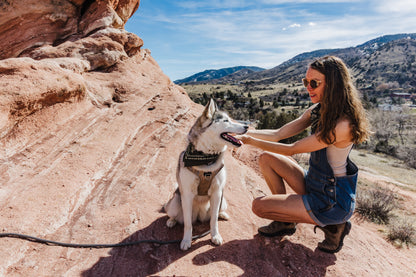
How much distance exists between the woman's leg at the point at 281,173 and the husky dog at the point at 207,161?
0.96 m

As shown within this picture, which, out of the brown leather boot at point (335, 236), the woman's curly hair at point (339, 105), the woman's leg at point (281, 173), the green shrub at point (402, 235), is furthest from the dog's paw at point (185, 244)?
the green shrub at point (402, 235)

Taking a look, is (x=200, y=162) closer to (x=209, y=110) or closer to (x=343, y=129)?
(x=209, y=110)

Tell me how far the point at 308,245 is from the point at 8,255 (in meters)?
4.06

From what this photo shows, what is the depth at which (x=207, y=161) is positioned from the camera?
3078 mm

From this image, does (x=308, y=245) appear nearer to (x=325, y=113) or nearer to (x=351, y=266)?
(x=351, y=266)

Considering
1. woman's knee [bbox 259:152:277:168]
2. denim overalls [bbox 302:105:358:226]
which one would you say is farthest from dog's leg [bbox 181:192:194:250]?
denim overalls [bbox 302:105:358:226]

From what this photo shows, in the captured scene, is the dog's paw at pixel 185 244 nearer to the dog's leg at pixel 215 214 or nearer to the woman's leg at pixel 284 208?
the dog's leg at pixel 215 214

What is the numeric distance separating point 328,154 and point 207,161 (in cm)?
160

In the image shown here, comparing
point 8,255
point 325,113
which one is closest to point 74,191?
point 8,255

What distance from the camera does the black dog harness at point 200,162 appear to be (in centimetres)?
305

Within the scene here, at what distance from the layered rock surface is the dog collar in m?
1.22

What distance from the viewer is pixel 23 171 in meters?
4.45

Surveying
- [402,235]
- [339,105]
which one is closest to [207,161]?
[339,105]

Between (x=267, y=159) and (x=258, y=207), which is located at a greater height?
(x=267, y=159)
